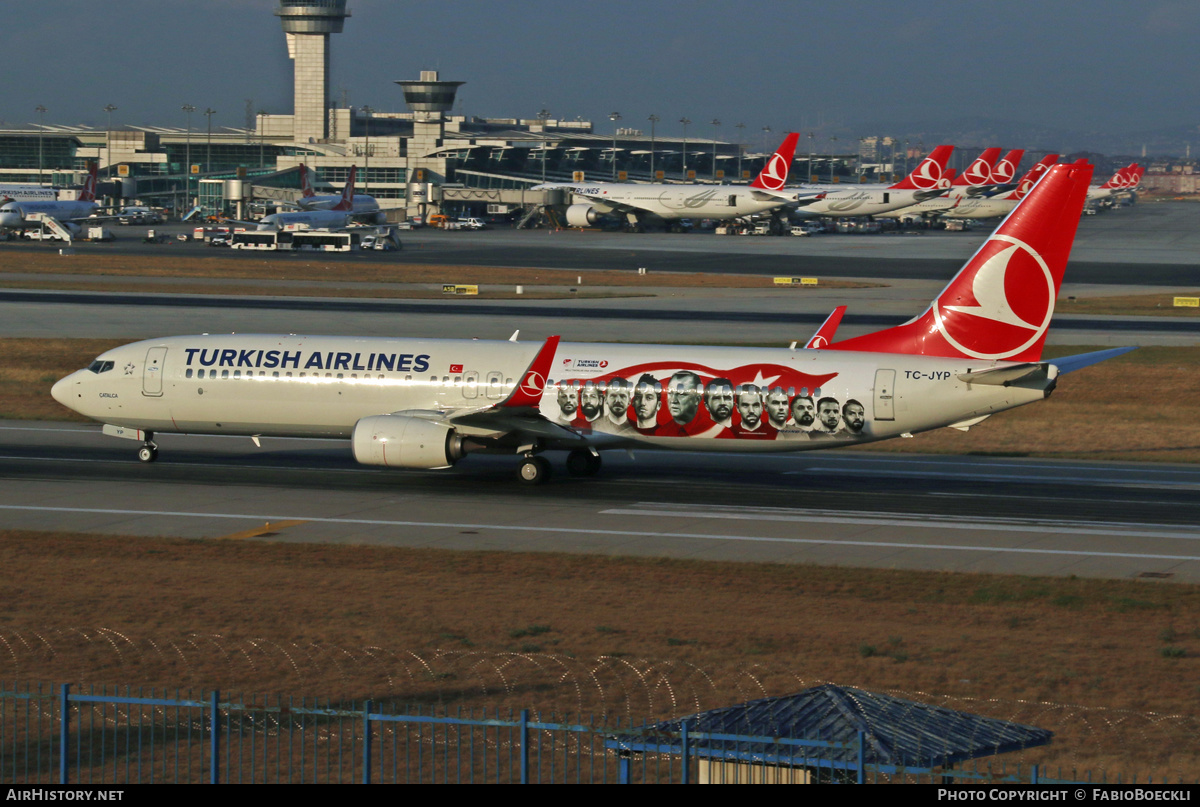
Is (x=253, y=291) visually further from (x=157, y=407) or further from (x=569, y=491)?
(x=569, y=491)

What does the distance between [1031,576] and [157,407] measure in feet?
90.7

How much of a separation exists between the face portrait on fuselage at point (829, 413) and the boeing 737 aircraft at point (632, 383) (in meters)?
0.04

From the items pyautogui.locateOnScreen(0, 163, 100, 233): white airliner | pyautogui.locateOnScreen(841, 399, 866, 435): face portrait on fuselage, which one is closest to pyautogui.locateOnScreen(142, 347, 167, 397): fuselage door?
pyautogui.locateOnScreen(841, 399, 866, 435): face portrait on fuselage

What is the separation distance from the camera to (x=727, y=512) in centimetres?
3688

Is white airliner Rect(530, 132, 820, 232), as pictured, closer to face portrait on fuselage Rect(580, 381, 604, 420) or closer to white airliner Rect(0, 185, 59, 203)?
white airliner Rect(0, 185, 59, 203)

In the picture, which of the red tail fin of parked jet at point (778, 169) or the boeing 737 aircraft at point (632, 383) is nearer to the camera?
the boeing 737 aircraft at point (632, 383)

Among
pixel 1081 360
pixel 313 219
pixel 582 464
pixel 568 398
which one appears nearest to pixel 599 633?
pixel 568 398

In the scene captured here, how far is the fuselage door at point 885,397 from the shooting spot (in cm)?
3769

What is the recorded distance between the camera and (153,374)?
4272cm

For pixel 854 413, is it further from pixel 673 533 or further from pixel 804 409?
pixel 673 533

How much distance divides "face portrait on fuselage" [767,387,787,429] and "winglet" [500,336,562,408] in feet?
21.2

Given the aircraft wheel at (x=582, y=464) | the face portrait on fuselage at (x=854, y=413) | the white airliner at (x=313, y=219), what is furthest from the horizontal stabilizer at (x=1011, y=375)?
the white airliner at (x=313, y=219)

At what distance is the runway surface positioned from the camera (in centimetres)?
3238

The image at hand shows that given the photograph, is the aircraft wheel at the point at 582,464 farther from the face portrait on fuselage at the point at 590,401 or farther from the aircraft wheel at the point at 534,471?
the face portrait on fuselage at the point at 590,401
